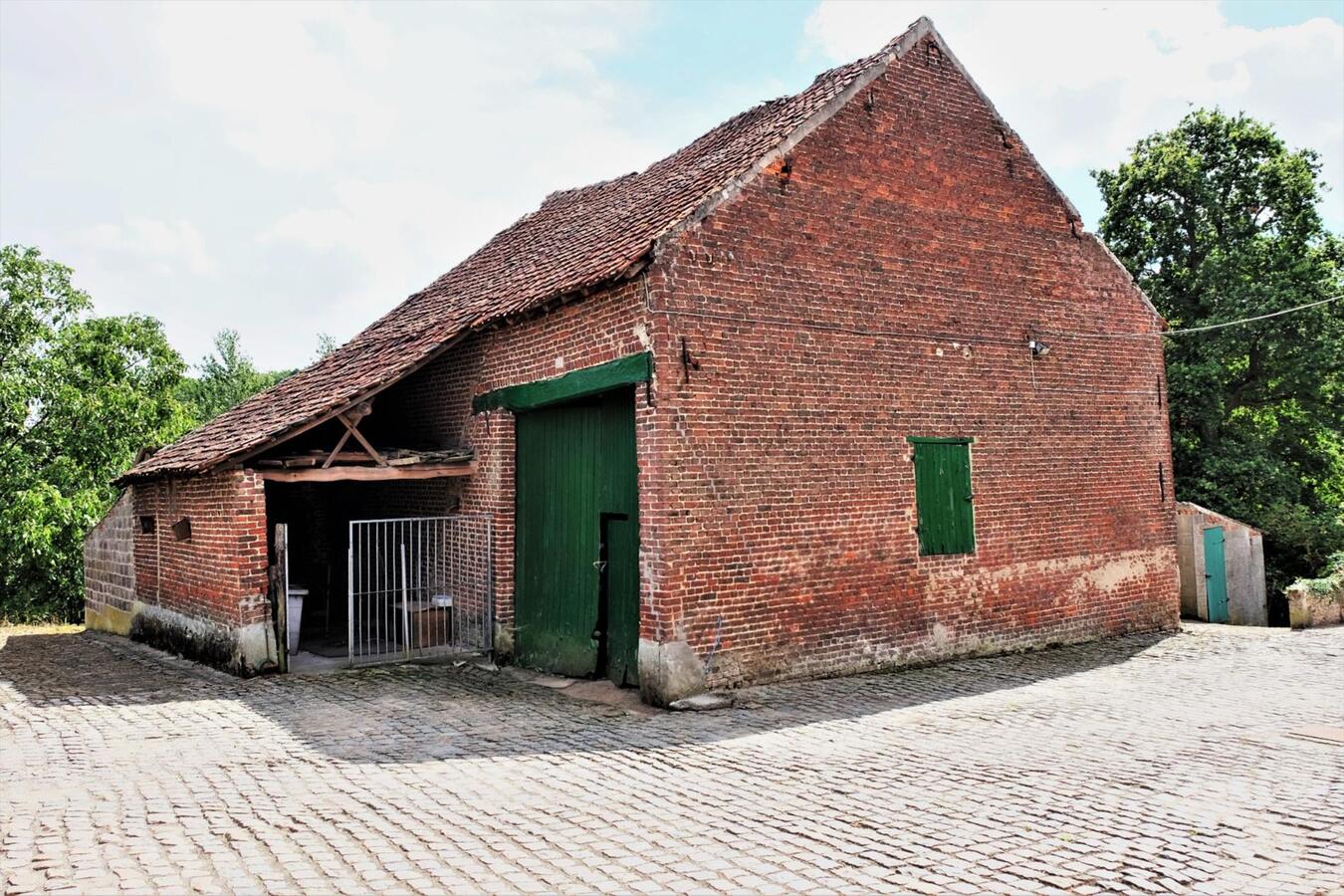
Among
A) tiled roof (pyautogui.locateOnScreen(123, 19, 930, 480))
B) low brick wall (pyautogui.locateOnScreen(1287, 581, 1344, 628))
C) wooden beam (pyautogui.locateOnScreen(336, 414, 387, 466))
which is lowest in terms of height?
low brick wall (pyautogui.locateOnScreen(1287, 581, 1344, 628))

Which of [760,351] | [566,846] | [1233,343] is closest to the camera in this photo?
[566,846]

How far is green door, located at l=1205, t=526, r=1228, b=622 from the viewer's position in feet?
49.1

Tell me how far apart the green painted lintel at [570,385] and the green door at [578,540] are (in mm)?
256

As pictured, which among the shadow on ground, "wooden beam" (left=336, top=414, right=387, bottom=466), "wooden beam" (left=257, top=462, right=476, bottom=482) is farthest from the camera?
"wooden beam" (left=336, top=414, right=387, bottom=466)

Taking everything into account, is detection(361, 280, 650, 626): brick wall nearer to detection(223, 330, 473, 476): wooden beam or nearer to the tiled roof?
the tiled roof

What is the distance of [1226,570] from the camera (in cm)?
1497

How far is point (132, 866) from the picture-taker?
4613mm

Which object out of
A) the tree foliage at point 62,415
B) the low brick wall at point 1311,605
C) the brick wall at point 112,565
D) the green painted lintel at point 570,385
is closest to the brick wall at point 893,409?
the green painted lintel at point 570,385

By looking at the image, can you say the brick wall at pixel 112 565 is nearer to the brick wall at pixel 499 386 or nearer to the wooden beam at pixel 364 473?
the brick wall at pixel 499 386

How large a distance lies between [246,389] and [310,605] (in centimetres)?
2906

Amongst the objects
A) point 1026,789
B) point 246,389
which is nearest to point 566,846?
point 1026,789

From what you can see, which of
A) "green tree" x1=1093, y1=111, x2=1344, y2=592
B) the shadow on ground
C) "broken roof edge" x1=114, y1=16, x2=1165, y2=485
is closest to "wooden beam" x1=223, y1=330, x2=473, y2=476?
"broken roof edge" x1=114, y1=16, x2=1165, y2=485

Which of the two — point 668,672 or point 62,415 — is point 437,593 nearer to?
point 668,672

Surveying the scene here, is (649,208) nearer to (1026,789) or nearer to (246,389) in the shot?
(1026,789)
